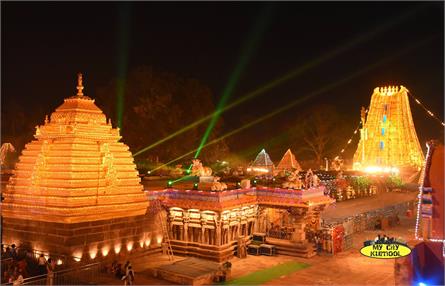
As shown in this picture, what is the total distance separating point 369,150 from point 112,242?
4477 cm

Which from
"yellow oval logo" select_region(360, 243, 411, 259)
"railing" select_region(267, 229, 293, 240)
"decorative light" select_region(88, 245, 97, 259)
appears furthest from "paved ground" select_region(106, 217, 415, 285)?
"yellow oval logo" select_region(360, 243, 411, 259)

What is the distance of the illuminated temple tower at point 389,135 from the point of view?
5619 centimetres

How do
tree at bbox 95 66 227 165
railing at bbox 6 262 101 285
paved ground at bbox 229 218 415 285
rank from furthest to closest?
tree at bbox 95 66 227 165 < paved ground at bbox 229 218 415 285 < railing at bbox 6 262 101 285

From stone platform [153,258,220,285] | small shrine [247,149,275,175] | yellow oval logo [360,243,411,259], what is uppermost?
small shrine [247,149,275,175]

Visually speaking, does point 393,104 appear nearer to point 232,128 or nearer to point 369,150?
point 369,150

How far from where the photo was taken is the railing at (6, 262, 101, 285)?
1675 centimetres

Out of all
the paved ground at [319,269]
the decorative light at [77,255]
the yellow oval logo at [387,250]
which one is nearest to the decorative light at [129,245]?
the paved ground at [319,269]

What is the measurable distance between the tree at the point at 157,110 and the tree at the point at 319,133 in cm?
2641

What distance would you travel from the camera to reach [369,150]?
58469mm

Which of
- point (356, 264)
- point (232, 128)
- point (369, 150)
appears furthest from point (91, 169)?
point (232, 128)

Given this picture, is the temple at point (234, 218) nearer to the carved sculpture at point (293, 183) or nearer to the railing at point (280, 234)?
the railing at point (280, 234)

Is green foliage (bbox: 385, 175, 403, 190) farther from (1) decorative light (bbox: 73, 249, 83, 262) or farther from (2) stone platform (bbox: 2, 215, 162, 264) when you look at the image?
(1) decorative light (bbox: 73, 249, 83, 262)

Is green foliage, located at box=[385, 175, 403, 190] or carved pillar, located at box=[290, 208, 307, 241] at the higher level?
green foliage, located at box=[385, 175, 403, 190]

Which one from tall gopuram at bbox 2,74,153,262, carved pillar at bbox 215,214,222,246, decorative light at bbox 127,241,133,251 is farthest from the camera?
carved pillar at bbox 215,214,222,246
